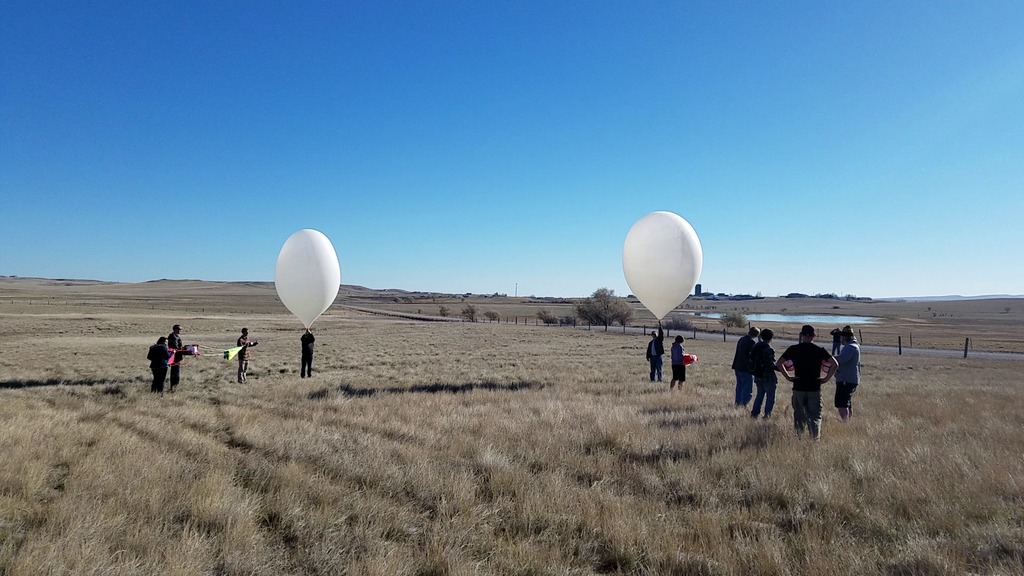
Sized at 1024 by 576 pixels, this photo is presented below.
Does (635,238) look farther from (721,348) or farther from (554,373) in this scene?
(721,348)

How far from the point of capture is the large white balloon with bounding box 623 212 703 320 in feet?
43.5

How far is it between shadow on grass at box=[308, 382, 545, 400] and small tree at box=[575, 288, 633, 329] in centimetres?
4499

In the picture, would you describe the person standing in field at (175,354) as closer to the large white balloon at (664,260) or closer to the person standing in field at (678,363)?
the large white balloon at (664,260)

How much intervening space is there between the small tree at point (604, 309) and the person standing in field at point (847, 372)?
49039mm

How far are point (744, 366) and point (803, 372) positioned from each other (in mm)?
2733

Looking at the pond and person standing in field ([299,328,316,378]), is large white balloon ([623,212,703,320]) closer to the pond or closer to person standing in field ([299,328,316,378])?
person standing in field ([299,328,316,378])

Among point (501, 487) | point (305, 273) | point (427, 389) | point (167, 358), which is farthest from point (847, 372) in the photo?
point (167, 358)

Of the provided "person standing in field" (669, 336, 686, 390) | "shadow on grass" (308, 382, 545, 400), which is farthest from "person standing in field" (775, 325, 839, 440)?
"shadow on grass" (308, 382, 545, 400)

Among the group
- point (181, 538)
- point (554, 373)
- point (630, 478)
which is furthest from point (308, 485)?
point (554, 373)

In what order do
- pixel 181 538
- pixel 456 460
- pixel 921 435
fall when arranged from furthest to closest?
pixel 921 435 < pixel 456 460 < pixel 181 538

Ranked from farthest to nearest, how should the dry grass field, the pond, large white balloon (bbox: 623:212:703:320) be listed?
the pond < large white balloon (bbox: 623:212:703:320) < the dry grass field

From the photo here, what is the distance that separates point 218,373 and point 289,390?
19.1 ft

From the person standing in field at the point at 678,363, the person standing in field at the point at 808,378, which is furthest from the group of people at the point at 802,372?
the person standing in field at the point at 678,363

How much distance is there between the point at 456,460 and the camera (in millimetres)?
6988
